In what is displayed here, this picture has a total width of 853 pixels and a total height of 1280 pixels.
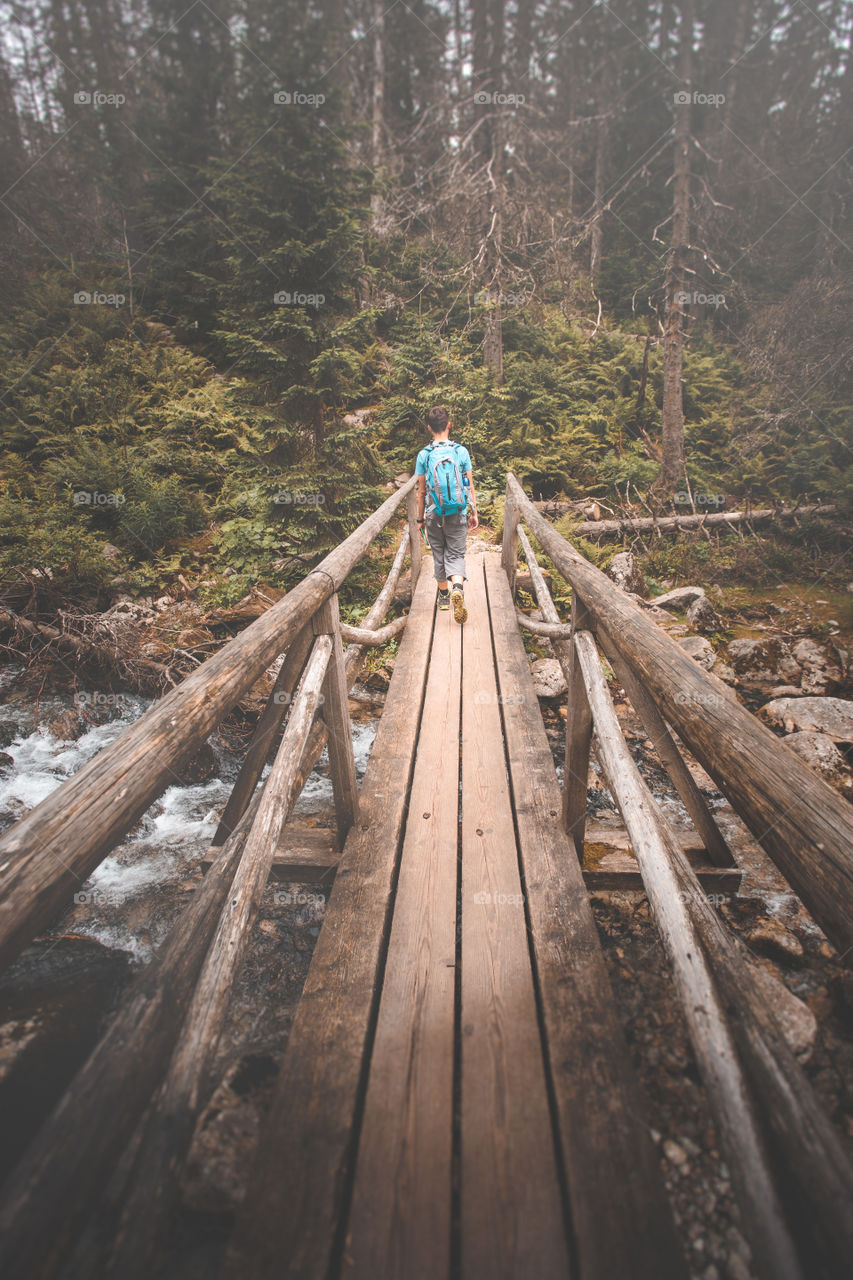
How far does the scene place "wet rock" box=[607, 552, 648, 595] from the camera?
7551 millimetres

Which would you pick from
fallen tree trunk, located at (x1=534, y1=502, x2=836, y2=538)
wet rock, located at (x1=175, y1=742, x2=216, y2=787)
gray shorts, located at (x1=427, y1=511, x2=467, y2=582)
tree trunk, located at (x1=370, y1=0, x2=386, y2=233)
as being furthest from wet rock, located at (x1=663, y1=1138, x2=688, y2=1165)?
tree trunk, located at (x1=370, y1=0, x2=386, y2=233)

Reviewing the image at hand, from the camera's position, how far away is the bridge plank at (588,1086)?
1.20 meters

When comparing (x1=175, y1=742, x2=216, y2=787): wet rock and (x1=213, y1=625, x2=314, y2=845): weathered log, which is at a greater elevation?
(x1=213, y1=625, x2=314, y2=845): weathered log

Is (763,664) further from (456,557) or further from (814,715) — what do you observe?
(456,557)

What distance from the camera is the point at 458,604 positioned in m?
5.27

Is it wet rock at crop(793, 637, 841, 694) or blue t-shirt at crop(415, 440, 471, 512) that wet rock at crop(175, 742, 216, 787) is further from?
wet rock at crop(793, 637, 841, 694)

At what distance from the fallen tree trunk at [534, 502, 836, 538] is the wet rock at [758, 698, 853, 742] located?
203 inches

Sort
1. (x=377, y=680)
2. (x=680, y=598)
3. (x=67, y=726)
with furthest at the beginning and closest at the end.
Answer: (x=680, y=598) → (x=377, y=680) → (x=67, y=726)

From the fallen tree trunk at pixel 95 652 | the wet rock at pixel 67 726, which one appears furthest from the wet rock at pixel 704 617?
the wet rock at pixel 67 726

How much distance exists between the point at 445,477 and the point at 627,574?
4.00 m

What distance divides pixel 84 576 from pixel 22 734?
2156 mm

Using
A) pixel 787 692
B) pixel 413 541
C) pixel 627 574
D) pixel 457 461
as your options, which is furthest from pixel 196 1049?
pixel 627 574

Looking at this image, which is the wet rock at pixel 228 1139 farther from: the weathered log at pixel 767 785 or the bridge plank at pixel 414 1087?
the weathered log at pixel 767 785

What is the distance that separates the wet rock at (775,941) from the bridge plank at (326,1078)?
2.25m
